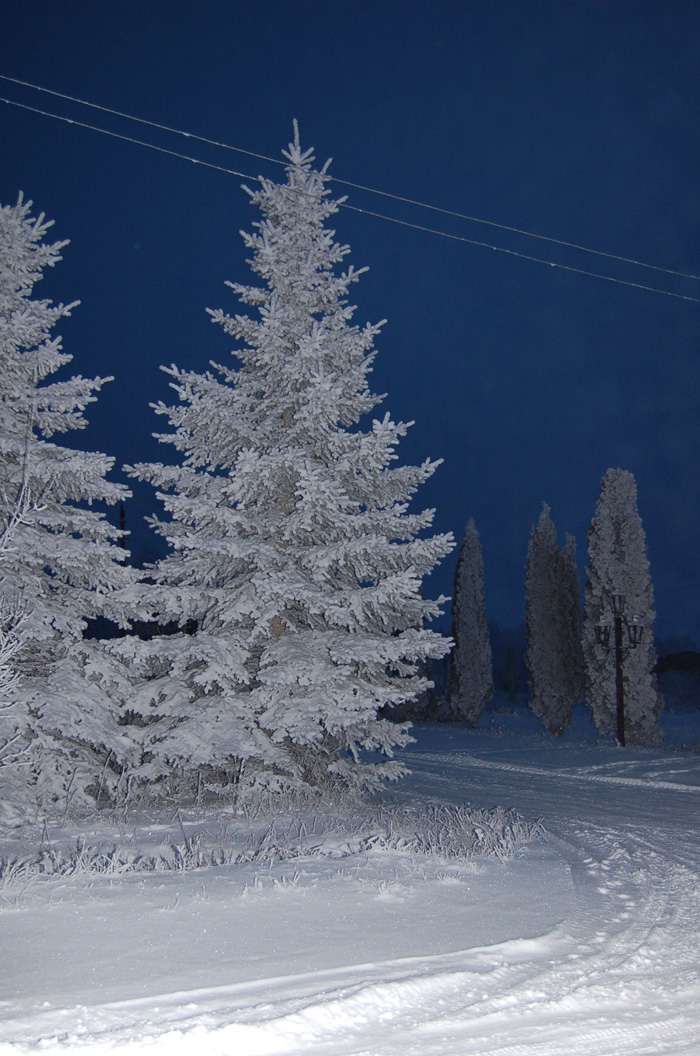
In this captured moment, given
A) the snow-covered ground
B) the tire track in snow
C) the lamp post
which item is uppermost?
the lamp post

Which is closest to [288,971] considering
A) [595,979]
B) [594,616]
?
[595,979]

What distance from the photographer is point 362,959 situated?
14.4ft

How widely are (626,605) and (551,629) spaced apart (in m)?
4.30

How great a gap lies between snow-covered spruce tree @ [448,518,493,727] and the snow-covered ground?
27.1 metres

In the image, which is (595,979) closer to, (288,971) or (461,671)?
(288,971)

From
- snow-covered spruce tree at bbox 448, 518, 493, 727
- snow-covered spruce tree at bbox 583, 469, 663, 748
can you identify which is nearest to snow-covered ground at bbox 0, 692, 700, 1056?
snow-covered spruce tree at bbox 583, 469, 663, 748

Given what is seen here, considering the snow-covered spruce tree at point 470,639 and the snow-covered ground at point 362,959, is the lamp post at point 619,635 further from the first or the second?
the snow-covered ground at point 362,959

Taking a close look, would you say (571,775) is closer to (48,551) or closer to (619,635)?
(619,635)

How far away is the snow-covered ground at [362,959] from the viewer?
351 centimetres

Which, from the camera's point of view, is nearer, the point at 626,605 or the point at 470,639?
the point at 626,605

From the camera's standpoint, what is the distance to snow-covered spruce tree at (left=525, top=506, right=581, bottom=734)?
2975cm

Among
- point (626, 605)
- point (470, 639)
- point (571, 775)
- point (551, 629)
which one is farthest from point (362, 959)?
point (470, 639)

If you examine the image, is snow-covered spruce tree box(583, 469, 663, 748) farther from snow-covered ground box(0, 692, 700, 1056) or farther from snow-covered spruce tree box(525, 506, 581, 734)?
snow-covered ground box(0, 692, 700, 1056)

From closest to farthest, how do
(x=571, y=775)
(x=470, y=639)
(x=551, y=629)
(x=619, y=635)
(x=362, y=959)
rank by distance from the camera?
(x=362, y=959) → (x=571, y=775) → (x=619, y=635) → (x=551, y=629) → (x=470, y=639)
